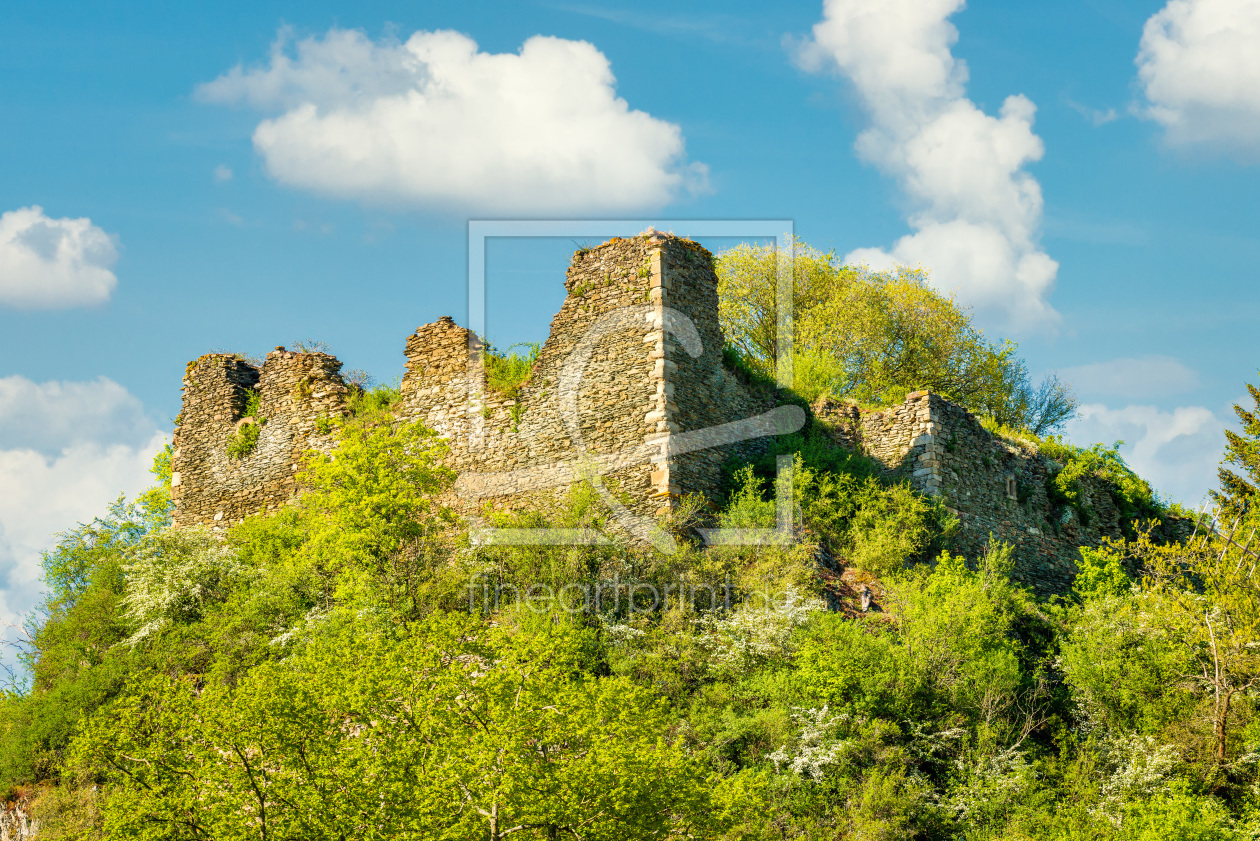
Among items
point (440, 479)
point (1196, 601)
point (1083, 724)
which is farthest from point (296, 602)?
point (1196, 601)

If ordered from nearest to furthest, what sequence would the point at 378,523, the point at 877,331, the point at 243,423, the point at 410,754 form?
1. the point at 410,754
2. the point at 378,523
3. the point at 243,423
4. the point at 877,331

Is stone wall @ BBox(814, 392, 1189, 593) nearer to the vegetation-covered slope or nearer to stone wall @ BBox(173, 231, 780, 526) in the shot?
the vegetation-covered slope

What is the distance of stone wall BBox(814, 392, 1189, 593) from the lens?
2178 cm

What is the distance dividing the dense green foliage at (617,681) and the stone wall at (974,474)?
0.76 m

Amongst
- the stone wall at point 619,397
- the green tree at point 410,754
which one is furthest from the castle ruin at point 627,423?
the green tree at point 410,754

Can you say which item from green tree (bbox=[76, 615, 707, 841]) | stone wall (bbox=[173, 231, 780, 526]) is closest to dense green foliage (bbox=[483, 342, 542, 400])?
stone wall (bbox=[173, 231, 780, 526])

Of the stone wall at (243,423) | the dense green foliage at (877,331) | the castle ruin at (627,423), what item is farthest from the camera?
the dense green foliage at (877,331)

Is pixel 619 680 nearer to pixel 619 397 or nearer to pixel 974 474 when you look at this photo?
pixel 619 397

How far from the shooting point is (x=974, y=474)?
22531 mm

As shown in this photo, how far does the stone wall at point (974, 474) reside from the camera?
2178cm

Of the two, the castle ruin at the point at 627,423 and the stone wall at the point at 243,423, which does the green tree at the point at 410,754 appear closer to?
the castle ruin at the point at 627,423

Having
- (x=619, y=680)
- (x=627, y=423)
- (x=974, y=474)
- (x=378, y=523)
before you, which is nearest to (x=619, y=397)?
(x=627, y=423)

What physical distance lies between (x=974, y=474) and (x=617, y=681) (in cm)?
1140

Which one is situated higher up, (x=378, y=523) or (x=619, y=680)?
(x=378, y=523)
